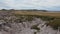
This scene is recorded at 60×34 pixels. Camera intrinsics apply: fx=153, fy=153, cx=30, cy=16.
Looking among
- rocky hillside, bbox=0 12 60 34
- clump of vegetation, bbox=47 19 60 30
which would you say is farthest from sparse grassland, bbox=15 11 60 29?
rocky hillside, bbox=0 12 60 34

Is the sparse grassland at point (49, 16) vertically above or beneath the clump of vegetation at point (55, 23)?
above

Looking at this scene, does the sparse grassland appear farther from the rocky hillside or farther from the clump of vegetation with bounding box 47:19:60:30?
the rocky hillside

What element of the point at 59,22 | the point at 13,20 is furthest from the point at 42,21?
the point at 13,20

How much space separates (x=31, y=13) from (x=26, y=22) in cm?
42

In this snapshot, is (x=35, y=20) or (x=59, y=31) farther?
(x=35, y=20)

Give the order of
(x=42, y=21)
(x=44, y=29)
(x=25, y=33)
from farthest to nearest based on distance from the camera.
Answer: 1. (x=42, y=21)
2. (x=44, y=29)
3. (x=25, y=33)

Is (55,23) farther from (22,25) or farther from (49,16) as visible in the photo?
(22,25)

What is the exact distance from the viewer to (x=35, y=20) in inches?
212

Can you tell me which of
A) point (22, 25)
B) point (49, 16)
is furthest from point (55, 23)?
point (22, 25)

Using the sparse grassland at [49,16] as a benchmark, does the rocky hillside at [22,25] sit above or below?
below

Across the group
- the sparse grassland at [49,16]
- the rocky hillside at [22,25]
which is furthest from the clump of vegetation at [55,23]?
the rocky hillside at [22,25]

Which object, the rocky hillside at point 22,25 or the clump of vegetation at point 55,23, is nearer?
the rocky hillside at point 22,25

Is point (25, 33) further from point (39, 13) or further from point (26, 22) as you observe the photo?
point (39, 13)

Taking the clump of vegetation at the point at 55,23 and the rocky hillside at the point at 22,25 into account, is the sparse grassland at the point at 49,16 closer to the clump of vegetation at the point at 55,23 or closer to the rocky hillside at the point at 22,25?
the clump of vegetation at the point at 55,23
